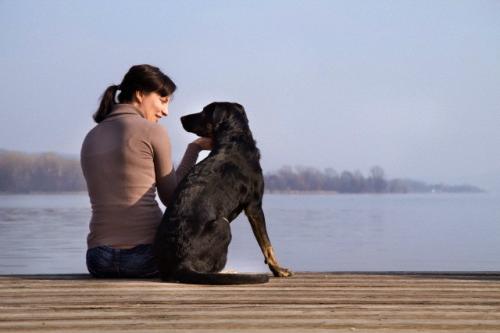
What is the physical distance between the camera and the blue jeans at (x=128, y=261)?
5.20 metres

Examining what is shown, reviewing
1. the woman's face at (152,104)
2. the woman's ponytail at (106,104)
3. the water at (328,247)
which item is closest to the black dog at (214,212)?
the woman's face at (152,104)

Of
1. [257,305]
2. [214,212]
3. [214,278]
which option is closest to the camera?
[257,305]

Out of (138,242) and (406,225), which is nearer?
(138,242)

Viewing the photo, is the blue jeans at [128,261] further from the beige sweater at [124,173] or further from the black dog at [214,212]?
the black dog at [214,212]

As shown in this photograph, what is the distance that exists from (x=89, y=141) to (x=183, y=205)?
732 mm

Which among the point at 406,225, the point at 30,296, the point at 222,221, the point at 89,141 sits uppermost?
the point at 89,141

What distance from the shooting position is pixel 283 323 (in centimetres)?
383

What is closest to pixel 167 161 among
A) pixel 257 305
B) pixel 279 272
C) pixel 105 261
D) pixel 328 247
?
pixel 105 261

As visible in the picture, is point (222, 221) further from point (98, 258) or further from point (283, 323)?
point (283, 323)

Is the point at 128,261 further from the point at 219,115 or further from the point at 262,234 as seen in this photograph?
the point at 219,115

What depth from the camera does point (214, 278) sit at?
4852 mm

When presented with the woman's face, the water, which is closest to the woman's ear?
the woman's face

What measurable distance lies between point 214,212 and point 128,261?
0.61 m

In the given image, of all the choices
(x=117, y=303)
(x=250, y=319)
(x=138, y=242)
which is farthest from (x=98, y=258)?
(x=250, y=319)
